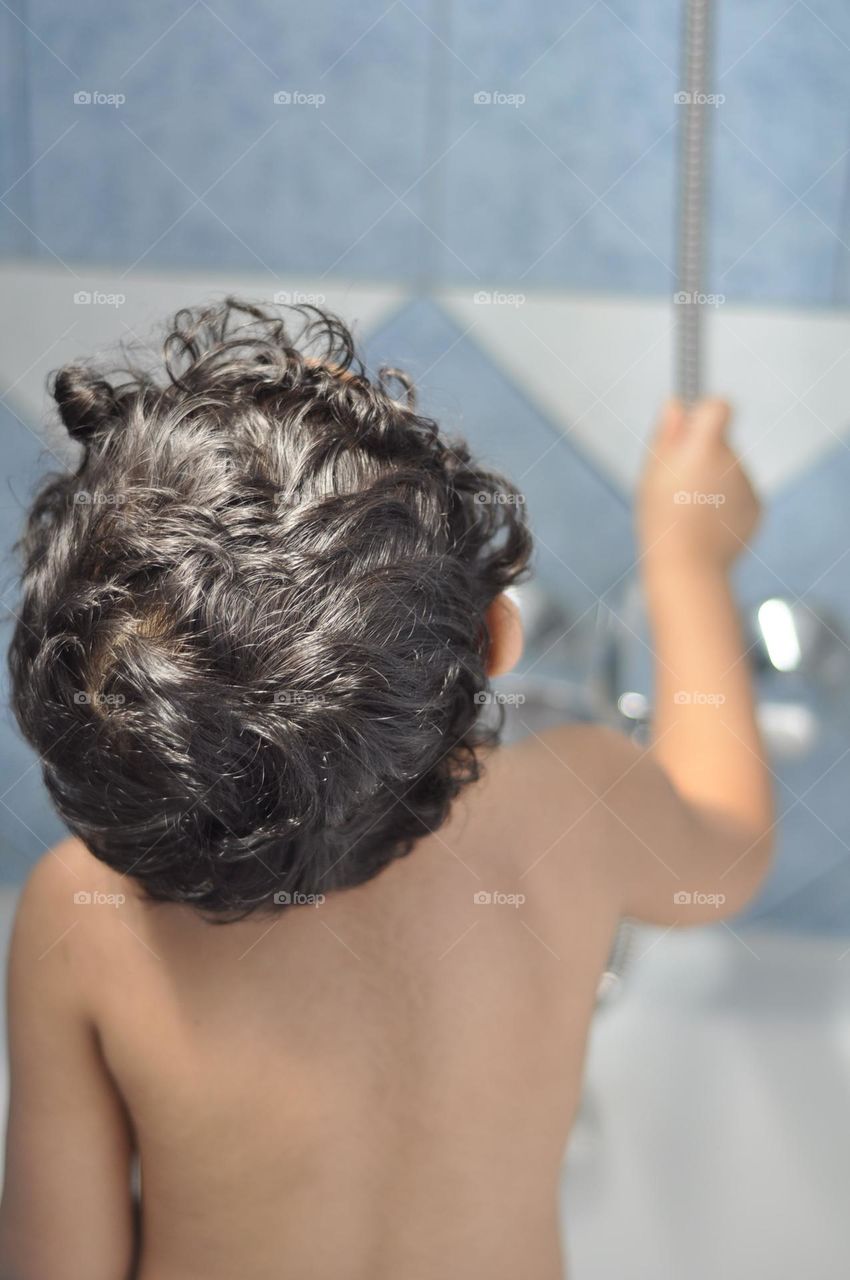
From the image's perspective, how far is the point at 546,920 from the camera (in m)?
0.53

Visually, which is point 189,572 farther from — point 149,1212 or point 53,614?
point 149,1212

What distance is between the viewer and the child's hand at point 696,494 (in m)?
0.64

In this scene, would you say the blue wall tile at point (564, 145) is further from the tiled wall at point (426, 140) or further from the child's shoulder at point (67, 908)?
the child's shoulder at point (67, 908)

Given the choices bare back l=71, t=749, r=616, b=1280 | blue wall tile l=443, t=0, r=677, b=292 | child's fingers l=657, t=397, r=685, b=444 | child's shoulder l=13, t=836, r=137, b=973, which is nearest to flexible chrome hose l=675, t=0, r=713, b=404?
child's fingers l=657, t=397, r=685, b=444

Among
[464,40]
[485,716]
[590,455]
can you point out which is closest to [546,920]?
[485,716]

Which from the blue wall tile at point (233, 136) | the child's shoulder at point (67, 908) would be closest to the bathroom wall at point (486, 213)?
the blue wall tile at point (233, 136)

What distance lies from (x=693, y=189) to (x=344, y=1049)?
0.45 metres

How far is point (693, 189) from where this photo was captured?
570mm

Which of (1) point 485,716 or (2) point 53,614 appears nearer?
(2) point 53,614

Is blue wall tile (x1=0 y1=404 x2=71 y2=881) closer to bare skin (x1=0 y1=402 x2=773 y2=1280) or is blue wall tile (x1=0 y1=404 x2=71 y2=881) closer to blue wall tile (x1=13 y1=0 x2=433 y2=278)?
blue wall tile (x1=13 y1=0 x2=433 y2=278)

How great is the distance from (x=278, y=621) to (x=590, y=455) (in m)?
0.47

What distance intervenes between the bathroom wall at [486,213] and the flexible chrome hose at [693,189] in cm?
15

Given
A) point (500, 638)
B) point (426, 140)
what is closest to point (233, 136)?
point (426, 140)

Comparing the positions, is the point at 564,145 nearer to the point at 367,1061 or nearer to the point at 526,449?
the point at 526,449
